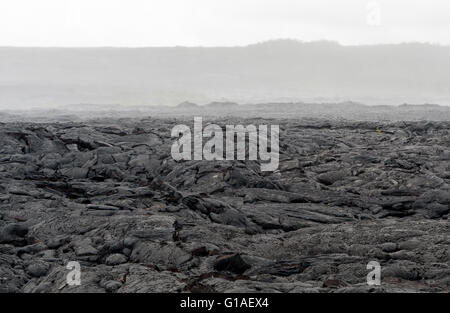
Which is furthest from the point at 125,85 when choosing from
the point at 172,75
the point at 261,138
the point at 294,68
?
the point at 261,138

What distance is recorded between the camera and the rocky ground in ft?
26.5

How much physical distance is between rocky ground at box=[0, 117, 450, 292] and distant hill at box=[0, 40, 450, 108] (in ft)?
242

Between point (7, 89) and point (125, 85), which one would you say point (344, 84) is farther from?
point (7, 89)

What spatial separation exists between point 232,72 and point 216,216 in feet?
317

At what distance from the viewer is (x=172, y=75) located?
10381 centimetres

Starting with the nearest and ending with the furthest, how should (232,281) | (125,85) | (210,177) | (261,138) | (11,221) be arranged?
(232,281) → (11,221) → (210,177) → (261,138) → (125,85)

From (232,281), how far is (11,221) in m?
5.89
